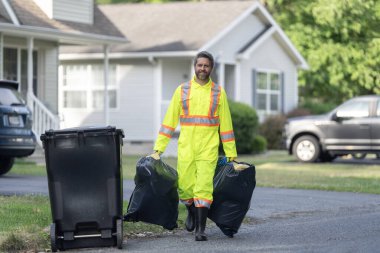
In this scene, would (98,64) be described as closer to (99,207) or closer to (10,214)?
(10,214)

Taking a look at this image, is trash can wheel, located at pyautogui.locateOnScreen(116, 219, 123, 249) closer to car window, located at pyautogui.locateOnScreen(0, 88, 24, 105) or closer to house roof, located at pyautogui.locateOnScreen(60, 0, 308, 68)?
car window, located at pyautogui.locateOnScreen(0, 88, 24, 105)

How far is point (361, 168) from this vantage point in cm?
2259

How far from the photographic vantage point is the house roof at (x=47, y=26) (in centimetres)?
2338

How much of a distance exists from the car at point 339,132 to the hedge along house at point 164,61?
184 inches

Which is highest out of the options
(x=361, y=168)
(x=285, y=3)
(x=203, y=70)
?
(x=285, y=3)

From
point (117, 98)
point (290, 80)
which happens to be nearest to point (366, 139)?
point (117, 98)

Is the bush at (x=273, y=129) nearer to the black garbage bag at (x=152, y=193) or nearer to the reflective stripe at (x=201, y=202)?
the black garbage bag at (x=152, y=193)

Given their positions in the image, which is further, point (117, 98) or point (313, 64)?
point (313, 64)

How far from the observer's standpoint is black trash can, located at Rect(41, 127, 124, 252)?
947 centimetres

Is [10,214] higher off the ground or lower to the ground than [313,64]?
lower

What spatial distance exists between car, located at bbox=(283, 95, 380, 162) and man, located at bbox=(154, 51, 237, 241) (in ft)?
46.9

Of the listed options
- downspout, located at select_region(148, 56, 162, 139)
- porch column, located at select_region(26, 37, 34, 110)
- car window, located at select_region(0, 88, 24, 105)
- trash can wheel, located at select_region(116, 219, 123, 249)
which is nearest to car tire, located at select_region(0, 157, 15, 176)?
car window, located at select_region(0, 88, 24, 105)

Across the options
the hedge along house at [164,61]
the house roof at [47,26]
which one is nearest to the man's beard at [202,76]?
the house roof at [47,26]

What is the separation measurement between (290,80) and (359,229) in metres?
24.8
